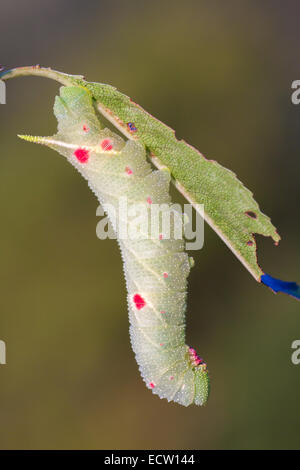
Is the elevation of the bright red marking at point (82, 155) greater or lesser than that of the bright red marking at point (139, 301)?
greater

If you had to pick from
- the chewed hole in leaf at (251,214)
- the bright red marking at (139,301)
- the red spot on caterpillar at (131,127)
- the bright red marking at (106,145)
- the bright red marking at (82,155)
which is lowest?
the bright red marking at (139,301)

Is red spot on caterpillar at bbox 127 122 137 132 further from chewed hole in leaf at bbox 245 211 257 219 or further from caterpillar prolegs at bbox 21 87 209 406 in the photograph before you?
chewed hole in leaf at bbox 245 211 257 219

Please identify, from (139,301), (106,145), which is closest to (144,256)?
(139,301)

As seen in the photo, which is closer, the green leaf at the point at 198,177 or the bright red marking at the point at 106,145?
the green leaf at the point at 198,177

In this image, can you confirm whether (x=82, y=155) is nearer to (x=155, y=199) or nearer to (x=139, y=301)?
(x=155, y=199)

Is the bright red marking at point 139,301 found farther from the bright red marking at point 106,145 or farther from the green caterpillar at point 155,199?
the bright red marking at point 106,145

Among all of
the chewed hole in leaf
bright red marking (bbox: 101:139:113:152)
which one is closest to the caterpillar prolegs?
bright red marking (bbox: 101:139:113:152)

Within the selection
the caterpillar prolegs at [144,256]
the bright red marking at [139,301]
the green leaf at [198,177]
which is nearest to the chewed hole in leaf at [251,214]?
the green leaf at [198,177]
